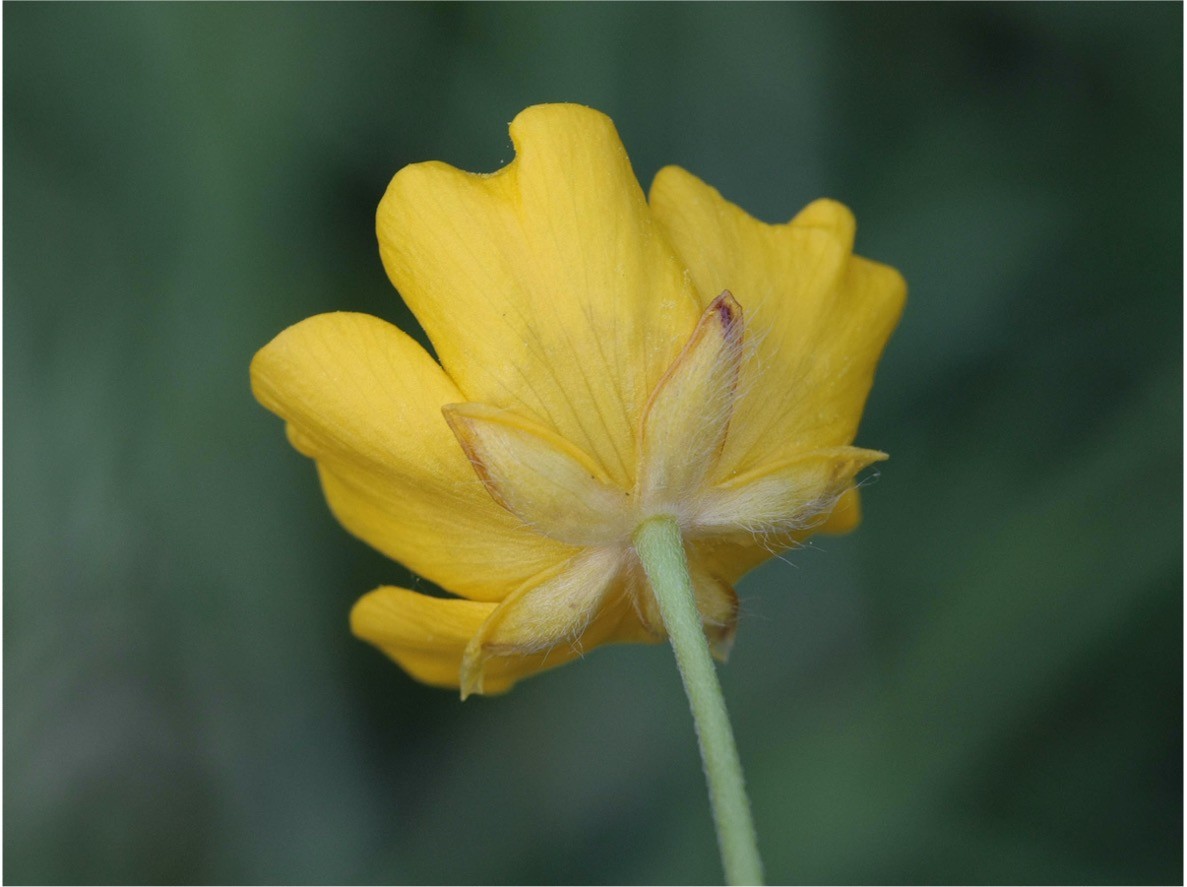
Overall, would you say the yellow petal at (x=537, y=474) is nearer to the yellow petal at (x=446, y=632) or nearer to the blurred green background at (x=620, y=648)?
the yellow petal at (x=446, y=632)

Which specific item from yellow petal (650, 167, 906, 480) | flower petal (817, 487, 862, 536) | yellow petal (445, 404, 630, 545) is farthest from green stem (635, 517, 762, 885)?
flower petal (817, 487, 862, 536)

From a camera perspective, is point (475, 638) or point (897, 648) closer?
point (475, 638)

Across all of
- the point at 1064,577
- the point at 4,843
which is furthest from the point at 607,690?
the point at 4,843

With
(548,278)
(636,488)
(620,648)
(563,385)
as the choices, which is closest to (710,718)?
(636,488)

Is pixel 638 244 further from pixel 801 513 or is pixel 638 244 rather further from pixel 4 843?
pixel 4 843

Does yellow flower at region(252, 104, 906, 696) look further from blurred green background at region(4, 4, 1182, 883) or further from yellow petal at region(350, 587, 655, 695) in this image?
blurred green background at region(4, 4, 1182, 883)

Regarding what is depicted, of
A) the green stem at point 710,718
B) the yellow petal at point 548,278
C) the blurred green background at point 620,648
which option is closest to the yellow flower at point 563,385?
the yellow petal at point 548,278
